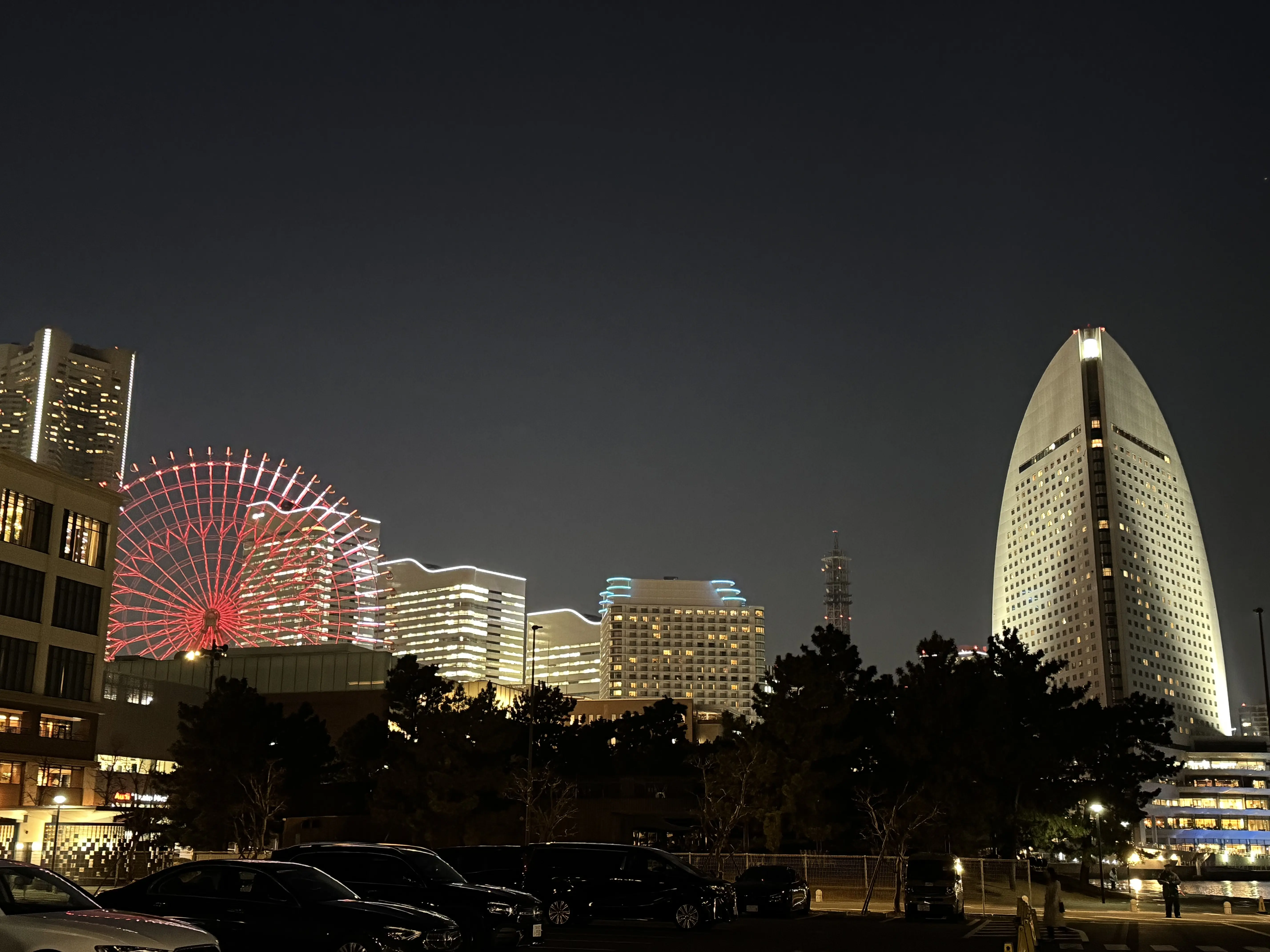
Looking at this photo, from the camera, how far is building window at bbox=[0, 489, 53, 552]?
59.3 meters

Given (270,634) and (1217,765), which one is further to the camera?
(1217,765)

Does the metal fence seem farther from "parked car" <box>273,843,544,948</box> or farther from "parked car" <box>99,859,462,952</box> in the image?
"parked car" <box>99,859,462,952</box>

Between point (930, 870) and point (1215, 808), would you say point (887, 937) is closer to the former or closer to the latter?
point (930, 870)

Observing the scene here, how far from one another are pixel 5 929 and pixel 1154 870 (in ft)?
336

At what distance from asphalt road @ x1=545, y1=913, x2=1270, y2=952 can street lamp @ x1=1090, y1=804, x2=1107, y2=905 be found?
22691mm

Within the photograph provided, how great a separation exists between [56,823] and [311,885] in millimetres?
34105

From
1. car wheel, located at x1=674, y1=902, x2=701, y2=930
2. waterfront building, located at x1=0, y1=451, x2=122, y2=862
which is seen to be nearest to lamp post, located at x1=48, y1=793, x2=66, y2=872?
waterfront building, located at x1=0, y1=451, x2=122, y2=862

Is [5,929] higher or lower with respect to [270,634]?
lower

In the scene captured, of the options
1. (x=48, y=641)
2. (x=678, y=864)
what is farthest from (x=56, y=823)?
(x=678, y=864)

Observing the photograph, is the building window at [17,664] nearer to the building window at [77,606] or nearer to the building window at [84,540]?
the building window at [77,606]

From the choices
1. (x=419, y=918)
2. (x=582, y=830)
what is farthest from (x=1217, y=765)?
(x=419, y=918)

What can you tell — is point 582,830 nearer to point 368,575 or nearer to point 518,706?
point 368,575

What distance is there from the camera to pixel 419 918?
54.9ft

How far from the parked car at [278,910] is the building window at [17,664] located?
46.7 metres
